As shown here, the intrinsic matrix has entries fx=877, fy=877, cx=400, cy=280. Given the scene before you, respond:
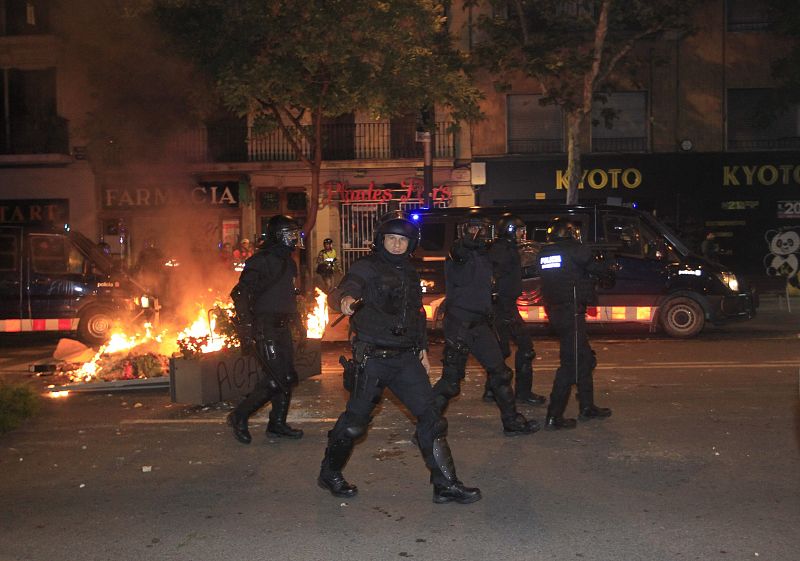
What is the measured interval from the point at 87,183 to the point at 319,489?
20612mm

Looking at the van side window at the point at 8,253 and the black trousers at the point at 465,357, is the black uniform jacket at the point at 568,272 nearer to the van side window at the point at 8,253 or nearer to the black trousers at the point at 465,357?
the black trousers at the point at 465,357

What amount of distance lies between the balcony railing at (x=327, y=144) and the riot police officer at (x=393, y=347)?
19187mm

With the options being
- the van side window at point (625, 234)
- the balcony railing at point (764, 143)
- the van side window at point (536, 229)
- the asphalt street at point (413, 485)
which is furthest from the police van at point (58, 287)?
the balcony railing at point (764, 143)

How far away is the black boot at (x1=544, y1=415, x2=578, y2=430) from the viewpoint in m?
6.82

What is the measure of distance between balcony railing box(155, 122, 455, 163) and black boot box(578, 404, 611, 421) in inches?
687

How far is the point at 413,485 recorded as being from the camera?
18.3 ft

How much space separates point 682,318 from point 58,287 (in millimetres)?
9709

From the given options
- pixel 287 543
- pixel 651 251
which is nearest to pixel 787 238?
pixel 651 251

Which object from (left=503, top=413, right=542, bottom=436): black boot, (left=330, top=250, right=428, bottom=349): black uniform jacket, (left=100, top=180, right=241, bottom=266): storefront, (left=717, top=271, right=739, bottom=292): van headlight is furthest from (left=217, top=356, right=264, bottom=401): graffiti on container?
(left=100, top=180, right=241, bottom=266): storefront

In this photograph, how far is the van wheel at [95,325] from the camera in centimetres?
1400

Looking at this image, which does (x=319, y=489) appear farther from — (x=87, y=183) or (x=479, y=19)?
(x=87, y=183)

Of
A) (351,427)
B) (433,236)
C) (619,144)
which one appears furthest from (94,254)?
(619,144)

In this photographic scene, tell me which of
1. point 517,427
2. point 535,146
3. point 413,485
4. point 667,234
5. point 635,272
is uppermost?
point 535,146

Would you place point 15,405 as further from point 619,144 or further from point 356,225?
point 619,144
